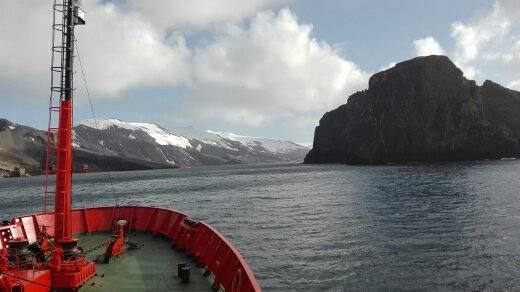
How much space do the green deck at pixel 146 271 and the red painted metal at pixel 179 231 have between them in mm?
614

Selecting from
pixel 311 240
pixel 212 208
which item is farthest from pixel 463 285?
pixel 212 208

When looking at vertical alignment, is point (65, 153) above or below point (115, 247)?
above

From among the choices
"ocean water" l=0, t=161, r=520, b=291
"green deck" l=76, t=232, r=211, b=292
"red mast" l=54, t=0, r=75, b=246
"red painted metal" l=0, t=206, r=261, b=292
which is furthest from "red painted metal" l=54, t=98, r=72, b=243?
"ocean water" l=0, t=161, r=520, b=291

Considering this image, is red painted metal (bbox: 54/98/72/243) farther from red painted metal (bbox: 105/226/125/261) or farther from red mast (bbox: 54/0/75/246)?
red painted metal (bbox: 105/226/125/261)

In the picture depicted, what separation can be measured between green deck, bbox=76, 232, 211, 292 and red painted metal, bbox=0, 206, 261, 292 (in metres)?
0.61

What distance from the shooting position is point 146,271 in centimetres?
1906

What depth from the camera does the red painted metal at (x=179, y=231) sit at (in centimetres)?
1567

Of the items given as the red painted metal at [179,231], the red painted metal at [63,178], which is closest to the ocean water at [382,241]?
the red painted metal at [179,231]

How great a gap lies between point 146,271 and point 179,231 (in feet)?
15.4

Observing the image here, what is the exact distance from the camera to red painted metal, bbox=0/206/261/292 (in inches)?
617

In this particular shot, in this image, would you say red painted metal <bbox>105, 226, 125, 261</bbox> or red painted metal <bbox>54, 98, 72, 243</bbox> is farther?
red painted metal <bbox>105, 226, 125, 261</bbox>

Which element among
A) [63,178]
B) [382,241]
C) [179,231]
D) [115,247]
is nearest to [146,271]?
[115,247]

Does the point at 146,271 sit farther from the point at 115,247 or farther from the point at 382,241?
the point at 382,241

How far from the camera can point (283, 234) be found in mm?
43469
